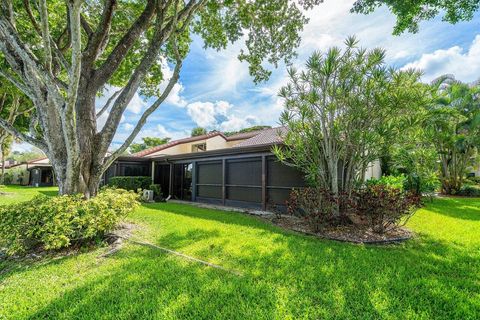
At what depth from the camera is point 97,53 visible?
21.2 feet

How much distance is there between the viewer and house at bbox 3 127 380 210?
9.97 metres

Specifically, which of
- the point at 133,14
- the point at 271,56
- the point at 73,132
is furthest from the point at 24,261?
the point at 271,56

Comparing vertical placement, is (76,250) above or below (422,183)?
below

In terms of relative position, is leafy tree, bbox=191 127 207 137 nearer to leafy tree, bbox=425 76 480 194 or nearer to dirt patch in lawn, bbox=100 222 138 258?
leafy tree, bbox=425 76 480 194

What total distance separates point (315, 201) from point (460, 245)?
132 inches

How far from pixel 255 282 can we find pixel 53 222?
13.1ft

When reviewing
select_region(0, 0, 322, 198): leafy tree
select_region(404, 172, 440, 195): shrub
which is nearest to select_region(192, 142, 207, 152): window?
select_region(0, 0, 322, 198): leafy tree


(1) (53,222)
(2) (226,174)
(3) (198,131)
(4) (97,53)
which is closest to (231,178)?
(2) (226,174)

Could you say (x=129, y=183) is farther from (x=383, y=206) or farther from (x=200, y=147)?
(x=383, y=206)

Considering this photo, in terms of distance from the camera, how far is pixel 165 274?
12.4 ft

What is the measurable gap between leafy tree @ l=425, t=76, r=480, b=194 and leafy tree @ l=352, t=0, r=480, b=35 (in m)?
12.4

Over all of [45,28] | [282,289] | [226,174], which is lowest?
[282,289]

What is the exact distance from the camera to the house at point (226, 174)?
9969 millimetres

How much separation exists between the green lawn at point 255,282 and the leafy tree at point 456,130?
14572 mm
